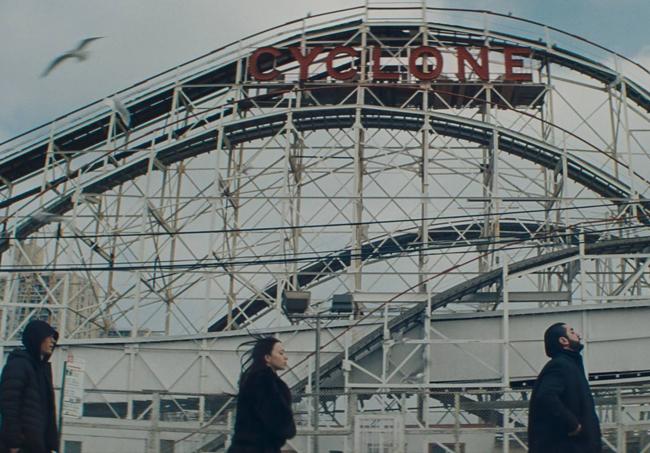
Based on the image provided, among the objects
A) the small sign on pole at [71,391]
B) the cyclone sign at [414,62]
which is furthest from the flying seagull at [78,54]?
the cyclone sign at [414,62]

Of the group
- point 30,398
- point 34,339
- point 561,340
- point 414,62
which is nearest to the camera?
point 30,398

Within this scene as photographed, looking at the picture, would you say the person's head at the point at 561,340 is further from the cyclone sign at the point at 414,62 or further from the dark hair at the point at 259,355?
the cyclone sign at the point at 414,62

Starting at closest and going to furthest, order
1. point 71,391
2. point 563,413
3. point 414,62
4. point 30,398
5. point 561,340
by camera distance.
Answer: point 563,413, point 30,398, point 561,340, point 71,391, point 414,62

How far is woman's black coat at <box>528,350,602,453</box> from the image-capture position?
7484 millimetres

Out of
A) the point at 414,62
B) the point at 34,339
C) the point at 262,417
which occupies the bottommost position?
the point at 262,417

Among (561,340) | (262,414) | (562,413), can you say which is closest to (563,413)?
(562,413)

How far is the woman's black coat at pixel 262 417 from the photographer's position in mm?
7184

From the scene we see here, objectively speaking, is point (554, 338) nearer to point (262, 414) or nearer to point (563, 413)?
point (563, 413)

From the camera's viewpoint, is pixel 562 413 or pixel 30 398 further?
pixel 30 398

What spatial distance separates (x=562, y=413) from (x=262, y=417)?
7.52ft

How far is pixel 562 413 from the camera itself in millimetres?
7426

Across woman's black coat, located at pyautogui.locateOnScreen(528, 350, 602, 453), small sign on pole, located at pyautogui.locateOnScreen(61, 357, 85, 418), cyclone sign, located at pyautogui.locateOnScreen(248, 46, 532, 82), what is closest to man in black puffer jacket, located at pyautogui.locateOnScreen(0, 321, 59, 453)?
small sign on pole, located at pyautogui.locateOnScreen(61, 357, 85, 418)

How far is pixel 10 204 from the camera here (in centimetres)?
2914

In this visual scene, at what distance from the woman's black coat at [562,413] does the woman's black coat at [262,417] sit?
1961 mm
